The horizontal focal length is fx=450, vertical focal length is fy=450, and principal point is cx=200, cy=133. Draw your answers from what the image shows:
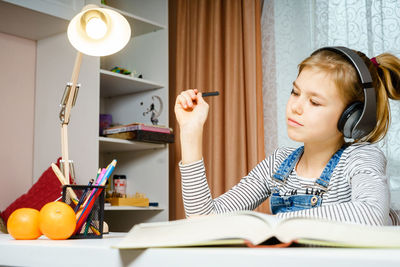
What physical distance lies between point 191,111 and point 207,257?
67cm

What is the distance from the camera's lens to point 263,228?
42 cm

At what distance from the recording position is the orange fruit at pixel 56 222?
2.38 feet

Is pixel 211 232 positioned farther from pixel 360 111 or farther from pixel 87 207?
pixel 360 111

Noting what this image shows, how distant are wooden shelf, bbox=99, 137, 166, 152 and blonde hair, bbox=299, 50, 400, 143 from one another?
4.15 feet

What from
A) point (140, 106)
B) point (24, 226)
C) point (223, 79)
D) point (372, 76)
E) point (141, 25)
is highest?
point (141, 25)

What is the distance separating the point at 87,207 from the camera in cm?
81

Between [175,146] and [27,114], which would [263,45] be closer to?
[175,146]

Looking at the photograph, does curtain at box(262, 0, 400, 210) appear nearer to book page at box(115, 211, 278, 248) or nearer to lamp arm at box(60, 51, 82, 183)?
lamp arm at box(60, 51, 82, 183)

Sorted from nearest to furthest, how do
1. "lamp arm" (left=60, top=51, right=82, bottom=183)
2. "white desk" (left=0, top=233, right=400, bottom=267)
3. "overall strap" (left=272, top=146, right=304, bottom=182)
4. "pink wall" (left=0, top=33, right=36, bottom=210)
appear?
1. "white desk" (left=0, top=233, right=400, bottom=267)
2. "lamp arm" (left=60, top=51, right=82, bottom=183)
3. "overall strap" (left=272, top=146, right=304, bottom=182)
4. "pink wall" (left=0, top=33, right=36, bottom=210)

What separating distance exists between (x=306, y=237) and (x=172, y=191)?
2240 millimetres

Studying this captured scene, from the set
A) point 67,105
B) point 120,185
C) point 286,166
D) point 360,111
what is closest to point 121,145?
point 120,185

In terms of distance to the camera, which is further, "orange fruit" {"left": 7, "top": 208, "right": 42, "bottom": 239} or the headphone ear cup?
the headphone ear cup

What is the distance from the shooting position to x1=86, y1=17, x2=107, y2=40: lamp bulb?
90cm

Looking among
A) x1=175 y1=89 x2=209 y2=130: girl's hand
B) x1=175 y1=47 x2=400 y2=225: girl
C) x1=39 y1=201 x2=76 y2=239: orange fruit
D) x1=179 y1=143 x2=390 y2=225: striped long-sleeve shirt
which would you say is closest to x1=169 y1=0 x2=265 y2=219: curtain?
x1=179 y1=143 x2=390 y2=225: striped long-sleeve shirt
